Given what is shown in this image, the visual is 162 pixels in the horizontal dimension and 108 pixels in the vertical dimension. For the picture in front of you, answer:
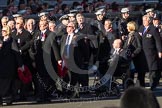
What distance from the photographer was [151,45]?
12523 millimetres

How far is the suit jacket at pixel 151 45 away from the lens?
12453 millimetres

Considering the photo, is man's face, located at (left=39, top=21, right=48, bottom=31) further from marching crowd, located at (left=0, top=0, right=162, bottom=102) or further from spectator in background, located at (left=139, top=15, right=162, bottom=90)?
spectator in background, located at (left=139, top=15, right=162, bottom=90)

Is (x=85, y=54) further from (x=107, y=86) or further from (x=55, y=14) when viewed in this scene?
(x=55, y=14)

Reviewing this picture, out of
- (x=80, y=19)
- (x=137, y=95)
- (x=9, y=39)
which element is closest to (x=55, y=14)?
(x=80, y=19)

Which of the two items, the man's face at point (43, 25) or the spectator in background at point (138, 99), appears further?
the man's face at point (43, 25)

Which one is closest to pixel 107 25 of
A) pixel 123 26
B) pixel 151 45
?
pixel 151 45

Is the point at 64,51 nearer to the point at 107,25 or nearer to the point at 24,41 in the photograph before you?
the point at 24,41

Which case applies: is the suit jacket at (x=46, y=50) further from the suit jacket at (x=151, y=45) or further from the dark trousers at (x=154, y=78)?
the dark trousers at (x=154, y=78)

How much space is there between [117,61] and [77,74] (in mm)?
895

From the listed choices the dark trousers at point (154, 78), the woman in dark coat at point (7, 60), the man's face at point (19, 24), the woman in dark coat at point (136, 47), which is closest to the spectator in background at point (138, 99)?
the woman in dark coat at point (7, 60)

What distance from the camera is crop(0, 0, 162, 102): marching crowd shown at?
1127 cm

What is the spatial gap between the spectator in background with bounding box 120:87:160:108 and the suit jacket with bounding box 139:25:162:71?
820 centimetres

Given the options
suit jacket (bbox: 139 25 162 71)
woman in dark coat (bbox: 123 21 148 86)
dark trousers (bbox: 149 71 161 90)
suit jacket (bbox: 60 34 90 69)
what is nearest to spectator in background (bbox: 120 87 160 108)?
suit jacket (bbox: 60 34 90 69)

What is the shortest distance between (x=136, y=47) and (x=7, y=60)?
2.97 meters
